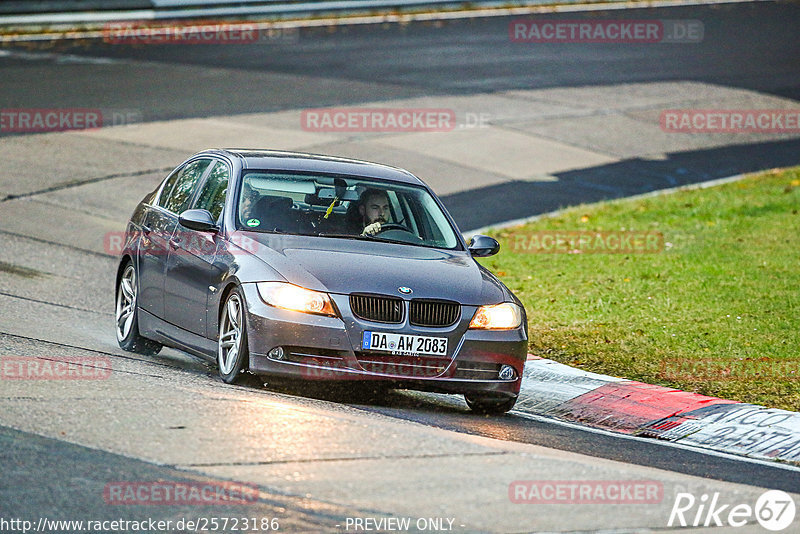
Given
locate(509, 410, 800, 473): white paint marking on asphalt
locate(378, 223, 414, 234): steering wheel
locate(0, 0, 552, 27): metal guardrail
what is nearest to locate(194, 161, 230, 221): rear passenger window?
locate(378, 223, 414, 234): steering wheel

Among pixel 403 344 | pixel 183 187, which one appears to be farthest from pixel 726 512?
pixel 183 187

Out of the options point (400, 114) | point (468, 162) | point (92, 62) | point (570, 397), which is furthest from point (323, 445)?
point (92, 62)

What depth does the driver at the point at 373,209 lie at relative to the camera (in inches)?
388

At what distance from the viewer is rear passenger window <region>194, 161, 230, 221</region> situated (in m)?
9.95

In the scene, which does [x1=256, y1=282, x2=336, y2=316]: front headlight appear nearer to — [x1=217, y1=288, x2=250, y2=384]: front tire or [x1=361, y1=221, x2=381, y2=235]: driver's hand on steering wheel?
[x1=217, y1=288, x2=250, y2=384]: front tire

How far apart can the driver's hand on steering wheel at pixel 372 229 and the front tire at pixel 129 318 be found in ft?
6.73

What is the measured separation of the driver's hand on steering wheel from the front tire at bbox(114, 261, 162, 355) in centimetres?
205

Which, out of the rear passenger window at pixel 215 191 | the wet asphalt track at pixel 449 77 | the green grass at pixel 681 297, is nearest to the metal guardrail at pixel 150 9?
the wet asphalt track at pixel 449 77

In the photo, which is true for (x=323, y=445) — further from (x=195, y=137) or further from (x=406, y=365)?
(x=195, y=137)

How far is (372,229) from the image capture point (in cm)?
983

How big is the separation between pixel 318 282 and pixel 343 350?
478mm

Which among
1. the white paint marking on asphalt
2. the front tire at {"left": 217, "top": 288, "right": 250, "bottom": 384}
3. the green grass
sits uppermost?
the front tire at {"left": 217, "top": 288, "right": 250, "bottom": 384}

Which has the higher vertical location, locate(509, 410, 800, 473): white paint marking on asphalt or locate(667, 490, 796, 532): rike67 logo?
locate(667, 490, 796, 532): rike67 logo

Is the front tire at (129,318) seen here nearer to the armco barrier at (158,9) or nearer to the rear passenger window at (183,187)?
the rear passenger window at (183,187)
